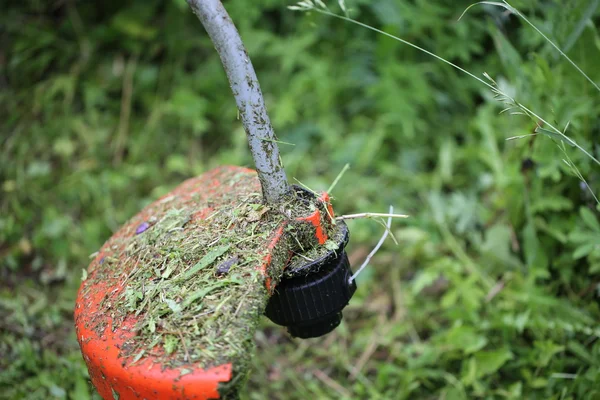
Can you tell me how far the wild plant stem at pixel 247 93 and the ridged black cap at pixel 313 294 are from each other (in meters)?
0.19

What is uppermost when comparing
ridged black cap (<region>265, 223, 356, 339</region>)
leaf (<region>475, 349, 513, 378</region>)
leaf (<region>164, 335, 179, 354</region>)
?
leaf (<region>164, 335, 179, 354</region>)

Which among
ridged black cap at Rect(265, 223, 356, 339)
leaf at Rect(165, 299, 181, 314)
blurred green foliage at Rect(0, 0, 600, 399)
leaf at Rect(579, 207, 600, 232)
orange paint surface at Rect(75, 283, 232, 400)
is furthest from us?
blurred green foliage at Rect(0, 0, 600, 399)

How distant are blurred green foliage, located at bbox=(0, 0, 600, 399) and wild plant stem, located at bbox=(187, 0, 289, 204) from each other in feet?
2.94

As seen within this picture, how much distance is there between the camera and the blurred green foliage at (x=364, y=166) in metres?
1.77

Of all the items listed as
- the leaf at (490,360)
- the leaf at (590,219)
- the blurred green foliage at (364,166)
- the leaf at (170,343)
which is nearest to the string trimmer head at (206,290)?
the leaf at (170,343)

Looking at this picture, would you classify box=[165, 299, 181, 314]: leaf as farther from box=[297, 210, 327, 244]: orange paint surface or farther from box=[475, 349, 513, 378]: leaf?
box=[475, 349, 513, 378]: leaf

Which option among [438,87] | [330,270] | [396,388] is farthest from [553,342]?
[438,87]

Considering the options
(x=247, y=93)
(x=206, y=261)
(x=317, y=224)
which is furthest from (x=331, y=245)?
(x=247, y=93)

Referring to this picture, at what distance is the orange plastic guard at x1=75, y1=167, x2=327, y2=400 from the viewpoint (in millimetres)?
972

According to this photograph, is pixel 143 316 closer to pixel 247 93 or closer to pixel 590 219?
pixel 247 93

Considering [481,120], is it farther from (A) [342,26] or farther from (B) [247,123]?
(B) [247,123]

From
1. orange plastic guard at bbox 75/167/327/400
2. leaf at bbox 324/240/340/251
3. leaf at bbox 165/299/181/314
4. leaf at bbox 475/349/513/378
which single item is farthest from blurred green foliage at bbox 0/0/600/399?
leaf at bbox 324/240/340/251

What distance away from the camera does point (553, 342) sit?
1.76m

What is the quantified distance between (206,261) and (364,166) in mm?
1672
